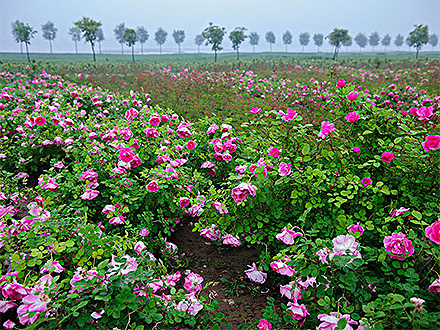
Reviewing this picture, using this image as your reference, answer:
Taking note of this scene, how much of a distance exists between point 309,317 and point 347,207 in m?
0.67

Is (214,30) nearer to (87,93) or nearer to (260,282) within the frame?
(87,93)

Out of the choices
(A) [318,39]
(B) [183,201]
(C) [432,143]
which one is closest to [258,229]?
(B) [183,201]

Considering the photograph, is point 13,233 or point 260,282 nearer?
point 13,233

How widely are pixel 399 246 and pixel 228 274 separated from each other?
1.22 m

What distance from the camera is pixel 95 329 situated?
121cm

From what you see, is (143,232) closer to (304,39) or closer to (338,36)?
(338,36)

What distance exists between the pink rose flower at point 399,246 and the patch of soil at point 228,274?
2.73 feet

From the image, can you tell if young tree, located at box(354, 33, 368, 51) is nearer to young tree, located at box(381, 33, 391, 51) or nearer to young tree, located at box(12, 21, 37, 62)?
young tree, located at box(381, 33, 391, 51)

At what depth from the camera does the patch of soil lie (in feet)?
6.05

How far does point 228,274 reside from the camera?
7.18 ft

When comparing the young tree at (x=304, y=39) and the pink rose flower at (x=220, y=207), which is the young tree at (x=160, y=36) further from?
the pink rose flower at (x=220, y=207)

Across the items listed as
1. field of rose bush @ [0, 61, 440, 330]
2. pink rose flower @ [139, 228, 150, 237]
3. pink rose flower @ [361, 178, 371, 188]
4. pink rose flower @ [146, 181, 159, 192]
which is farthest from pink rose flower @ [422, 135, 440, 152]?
pink rose flower @ [139, 228, 150, 237]

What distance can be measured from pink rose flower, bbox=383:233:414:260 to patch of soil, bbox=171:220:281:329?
2.73ft

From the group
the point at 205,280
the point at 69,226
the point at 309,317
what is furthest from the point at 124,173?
the point at 309,317
